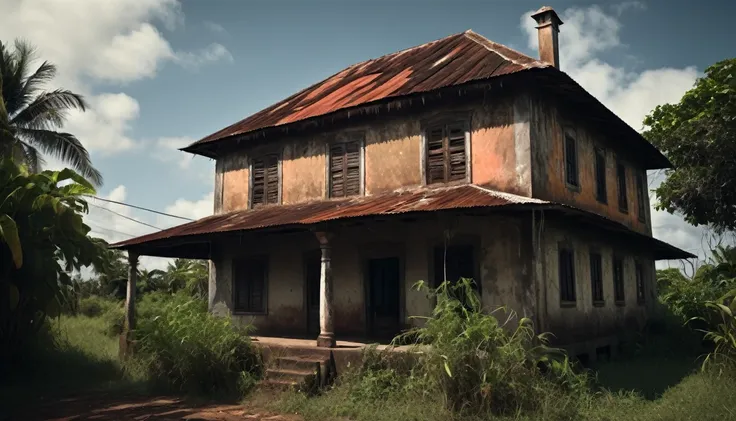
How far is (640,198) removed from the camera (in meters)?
18.2

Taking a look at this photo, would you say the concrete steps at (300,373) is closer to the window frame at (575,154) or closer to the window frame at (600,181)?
the window frame at (575,154)

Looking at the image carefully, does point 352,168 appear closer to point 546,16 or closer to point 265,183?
point 265,183

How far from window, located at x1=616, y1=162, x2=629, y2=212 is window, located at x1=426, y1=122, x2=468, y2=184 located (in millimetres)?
6107

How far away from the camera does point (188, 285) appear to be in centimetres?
2564

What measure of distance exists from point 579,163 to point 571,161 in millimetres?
357

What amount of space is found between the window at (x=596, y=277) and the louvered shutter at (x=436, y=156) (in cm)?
427

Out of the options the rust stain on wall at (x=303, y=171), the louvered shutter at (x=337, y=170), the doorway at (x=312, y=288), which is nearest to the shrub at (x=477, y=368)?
the doorway at (x=312, y=288)

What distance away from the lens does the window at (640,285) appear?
1713 cm

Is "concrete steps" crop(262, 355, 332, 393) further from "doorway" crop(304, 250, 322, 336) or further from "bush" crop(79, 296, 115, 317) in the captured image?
"bush" crop(79, 296, 115, 317)

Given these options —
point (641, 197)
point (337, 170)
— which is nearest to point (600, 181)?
point (641, 197)

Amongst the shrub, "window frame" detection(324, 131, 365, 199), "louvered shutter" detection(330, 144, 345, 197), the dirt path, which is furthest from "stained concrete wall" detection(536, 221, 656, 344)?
the dirt path

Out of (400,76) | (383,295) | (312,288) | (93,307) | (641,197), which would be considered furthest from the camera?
(93,307)

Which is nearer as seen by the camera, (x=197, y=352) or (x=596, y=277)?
(x=197, y=352)

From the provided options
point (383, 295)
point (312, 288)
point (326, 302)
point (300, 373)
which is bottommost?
point (300, 373)
